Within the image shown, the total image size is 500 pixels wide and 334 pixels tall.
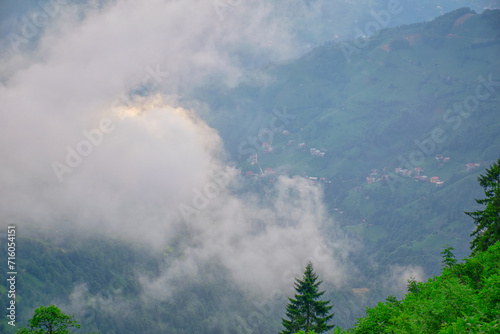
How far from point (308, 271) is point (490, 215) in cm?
2421

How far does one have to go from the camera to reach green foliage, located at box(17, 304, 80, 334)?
4809 cm

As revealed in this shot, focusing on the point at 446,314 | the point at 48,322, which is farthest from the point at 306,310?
the point at 48,322

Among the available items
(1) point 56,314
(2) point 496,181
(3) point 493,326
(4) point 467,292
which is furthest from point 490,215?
(1) point 56,314

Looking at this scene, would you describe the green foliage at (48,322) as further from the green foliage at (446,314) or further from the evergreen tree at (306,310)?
the evergreen tree at (306,310)

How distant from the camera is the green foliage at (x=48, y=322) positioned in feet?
158

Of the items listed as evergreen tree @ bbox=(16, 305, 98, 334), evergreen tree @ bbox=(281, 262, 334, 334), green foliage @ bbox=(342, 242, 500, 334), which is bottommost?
green foliage @ bbox=(342, 242, 500, 334)

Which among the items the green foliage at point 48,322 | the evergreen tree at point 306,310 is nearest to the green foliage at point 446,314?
the evergreen tree at point 306,310

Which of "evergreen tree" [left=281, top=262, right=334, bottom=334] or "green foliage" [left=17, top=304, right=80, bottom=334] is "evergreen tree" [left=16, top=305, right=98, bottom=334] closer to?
"green foliage" [left=17, top=304, right=80, bottom=334]

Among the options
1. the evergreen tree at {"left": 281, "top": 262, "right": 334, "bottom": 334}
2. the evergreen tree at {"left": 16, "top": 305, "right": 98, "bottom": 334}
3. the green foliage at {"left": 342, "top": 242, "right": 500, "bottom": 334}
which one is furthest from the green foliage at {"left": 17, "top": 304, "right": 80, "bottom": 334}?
the evergreen tree at {"left": 281, "top": 262, "right": 334, "bottom": 334}

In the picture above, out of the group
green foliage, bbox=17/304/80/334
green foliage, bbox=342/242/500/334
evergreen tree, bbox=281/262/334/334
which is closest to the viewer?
green foliage, bbox=342/242/500/334

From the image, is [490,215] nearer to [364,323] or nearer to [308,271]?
[308,271]

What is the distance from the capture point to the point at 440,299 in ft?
131

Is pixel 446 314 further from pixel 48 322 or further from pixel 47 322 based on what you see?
pixel 47 322

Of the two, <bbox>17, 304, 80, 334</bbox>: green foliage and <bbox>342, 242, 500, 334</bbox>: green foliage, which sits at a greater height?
<bbox>17, 304, 80, 334</bbox>: green foliage
